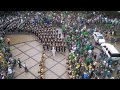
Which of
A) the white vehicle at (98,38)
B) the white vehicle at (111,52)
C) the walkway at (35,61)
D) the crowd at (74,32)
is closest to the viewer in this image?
the walkway at (35,61)

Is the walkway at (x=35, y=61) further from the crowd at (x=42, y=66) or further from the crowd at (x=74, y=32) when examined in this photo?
the crowd at (x=74, y=32)

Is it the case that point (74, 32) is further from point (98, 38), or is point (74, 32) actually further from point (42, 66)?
point (42, 66)

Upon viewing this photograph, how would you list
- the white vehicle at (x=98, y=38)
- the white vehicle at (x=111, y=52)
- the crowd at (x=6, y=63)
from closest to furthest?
the crowd at (x=6, y=63) → the white vehicle at (x=111, y=52) → the white vehicle at (x=98, y=38)

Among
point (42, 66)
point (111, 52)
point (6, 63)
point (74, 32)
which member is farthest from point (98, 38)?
point (6, 63)

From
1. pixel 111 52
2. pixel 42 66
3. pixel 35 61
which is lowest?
pixel 42 66

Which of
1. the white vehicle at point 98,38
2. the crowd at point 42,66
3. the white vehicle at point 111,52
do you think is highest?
the white vehicle at point 98,38

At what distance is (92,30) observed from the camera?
19.2 m

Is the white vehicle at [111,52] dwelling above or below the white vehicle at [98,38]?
below

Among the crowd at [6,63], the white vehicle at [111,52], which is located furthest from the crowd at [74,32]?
the crowd at [6,63]

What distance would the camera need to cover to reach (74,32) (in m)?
18.5

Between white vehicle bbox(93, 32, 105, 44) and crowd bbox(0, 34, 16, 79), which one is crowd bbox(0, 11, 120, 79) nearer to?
white vehicle bbox(93, 32, 105, 44)

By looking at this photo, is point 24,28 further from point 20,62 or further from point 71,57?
point 71,57

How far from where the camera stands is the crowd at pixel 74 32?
1435cm
